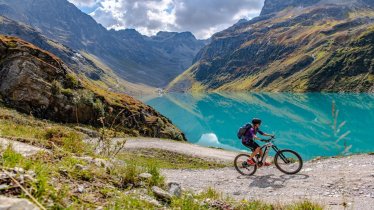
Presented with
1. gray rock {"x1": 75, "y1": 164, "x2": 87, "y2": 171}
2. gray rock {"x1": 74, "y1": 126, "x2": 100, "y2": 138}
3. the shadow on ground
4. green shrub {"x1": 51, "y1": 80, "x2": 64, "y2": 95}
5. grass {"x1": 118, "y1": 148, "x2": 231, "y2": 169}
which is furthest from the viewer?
green shrub {"x1": 51, "y1": 80, "x2": 64, "y2": 95}

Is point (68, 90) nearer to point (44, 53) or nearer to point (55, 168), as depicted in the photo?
point (44, 53)

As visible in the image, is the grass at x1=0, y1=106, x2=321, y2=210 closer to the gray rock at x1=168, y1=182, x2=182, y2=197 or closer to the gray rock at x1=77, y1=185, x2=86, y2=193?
the gray rock at x1=77, y1=185, x2=86, y2=193

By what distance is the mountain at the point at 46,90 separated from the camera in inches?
1490

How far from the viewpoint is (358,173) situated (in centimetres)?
1653

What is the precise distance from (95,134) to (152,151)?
839 cm

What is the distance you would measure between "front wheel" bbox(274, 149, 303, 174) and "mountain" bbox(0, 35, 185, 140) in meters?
23.8

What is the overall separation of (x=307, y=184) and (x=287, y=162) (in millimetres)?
2962

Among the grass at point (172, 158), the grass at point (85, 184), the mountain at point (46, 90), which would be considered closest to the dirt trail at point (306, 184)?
the grass at point (85, 184)

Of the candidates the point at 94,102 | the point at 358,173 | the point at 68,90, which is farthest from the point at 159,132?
the point at 358,173

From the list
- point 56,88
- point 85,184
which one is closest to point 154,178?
point 85,184

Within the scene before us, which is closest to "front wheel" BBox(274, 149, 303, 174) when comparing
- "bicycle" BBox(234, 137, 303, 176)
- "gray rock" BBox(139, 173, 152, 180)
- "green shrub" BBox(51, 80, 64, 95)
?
"bicycle" BBox(234, 137, 303, 176)

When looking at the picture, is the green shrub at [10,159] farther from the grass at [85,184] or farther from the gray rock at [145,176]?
the gray rock at [145,176]

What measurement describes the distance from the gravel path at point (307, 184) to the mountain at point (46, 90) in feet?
71.7

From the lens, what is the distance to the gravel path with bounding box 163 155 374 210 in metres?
12.8
